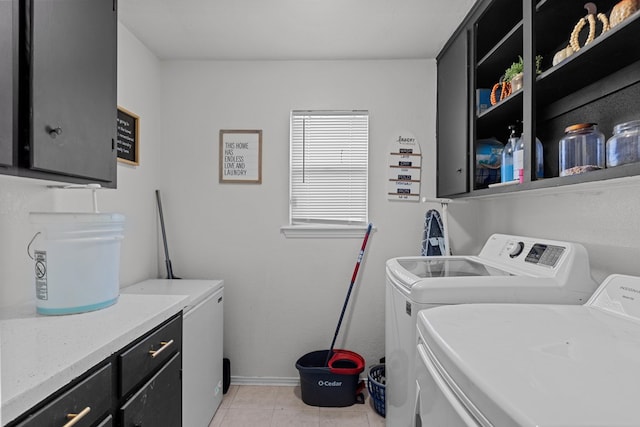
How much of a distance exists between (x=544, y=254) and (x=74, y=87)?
198cm

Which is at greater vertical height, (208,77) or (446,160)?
(208,77)

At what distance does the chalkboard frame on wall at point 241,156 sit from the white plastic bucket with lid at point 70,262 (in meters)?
1.17

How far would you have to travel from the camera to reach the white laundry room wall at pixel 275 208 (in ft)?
8.04

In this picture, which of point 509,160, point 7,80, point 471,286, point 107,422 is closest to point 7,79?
point 7,80

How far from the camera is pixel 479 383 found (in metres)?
0.64

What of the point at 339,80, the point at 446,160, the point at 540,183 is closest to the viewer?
the point at 540,183

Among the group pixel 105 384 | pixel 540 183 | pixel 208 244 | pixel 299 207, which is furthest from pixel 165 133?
pixel 540 183

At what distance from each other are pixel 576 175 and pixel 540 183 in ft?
0.65

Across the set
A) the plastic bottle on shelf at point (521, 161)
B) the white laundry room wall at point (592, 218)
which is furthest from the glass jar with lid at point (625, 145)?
the plastic bottle on shelf at point (521, 161)

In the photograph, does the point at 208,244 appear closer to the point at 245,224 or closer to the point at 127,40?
the point at 245,224

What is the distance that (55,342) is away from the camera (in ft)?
3.24

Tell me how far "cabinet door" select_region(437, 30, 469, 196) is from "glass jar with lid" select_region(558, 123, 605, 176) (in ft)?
2.18

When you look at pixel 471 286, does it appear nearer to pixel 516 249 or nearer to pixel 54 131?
pixel 516 249

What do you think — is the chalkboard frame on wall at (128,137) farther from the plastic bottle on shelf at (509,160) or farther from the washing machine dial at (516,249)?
the washing machine dial at (516,249)
